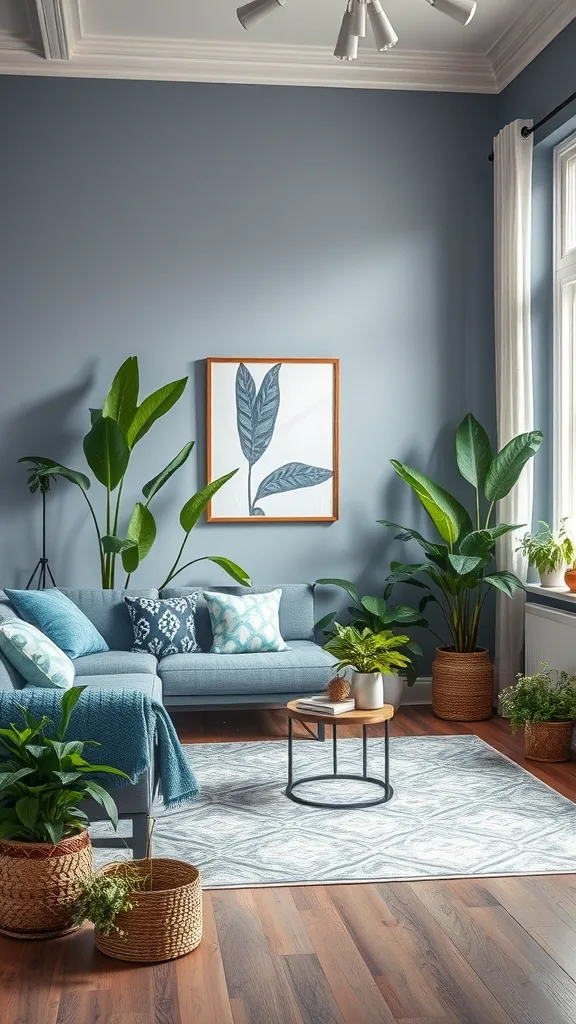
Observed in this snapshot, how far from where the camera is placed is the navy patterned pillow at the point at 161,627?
5117mm

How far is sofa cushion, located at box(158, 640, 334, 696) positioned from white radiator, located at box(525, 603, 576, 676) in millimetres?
1098

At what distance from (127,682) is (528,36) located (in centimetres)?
393

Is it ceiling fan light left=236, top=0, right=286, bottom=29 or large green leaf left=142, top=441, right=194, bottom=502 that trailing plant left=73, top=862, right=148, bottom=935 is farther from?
ceiling fan light left=236, top=0, right=286, bottom=29

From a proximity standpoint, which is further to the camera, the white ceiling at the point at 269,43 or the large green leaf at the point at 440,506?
the large green leaf at the point at 440,506

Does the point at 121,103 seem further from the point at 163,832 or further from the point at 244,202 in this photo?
the point at 163,832

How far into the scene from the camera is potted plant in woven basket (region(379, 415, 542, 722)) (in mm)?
5309

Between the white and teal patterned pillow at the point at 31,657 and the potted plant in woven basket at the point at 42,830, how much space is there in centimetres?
83

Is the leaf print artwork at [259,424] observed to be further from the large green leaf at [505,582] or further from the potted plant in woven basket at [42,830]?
the potted plant in woven basket at [42,830]

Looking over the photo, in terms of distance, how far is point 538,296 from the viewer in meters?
5.54

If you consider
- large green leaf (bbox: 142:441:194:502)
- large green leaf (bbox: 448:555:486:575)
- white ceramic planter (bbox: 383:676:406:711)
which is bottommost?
white ceramic planter (bbox: 383:676:406:711)

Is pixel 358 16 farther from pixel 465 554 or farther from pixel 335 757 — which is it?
pixel 335 757

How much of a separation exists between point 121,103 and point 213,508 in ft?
7.66

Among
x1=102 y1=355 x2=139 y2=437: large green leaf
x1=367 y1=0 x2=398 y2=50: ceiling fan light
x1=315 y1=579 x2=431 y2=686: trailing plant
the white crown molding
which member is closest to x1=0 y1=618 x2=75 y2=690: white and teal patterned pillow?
x1=102 y1=355 x2=139 y2=437: large green leaf

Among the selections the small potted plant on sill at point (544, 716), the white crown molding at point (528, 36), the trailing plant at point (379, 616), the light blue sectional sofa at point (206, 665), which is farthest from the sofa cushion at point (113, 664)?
the white crown molding at point (528, 36)
